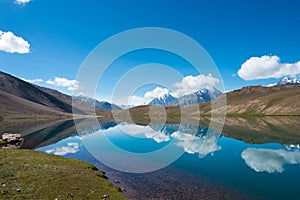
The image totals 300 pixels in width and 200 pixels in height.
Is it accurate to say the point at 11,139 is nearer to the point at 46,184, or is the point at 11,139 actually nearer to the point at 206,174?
the point at 46,184

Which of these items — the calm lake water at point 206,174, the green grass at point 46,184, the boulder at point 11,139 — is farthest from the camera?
the boulder at point 11,139

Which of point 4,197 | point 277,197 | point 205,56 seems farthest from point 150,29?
point 4,197

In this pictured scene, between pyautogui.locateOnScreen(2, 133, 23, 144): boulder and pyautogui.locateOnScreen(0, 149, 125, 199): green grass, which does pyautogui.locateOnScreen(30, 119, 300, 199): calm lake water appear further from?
pyautogui.locateOnScreen(2, 133, 23, 144): boulder

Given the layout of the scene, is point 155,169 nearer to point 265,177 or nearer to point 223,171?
point 223,171

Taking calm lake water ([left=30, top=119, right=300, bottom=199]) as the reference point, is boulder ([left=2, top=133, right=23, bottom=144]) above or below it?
below

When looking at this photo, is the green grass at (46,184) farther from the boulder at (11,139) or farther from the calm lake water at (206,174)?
the boulder at (11,139)

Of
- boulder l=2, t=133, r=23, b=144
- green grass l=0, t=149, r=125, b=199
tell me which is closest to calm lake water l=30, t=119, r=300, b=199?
green grass l=0, t=149, r=125, b=199

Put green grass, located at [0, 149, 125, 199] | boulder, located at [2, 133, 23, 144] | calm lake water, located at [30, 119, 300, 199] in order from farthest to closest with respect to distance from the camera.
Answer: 1. boulder, located at [2, 133, 23, 144]
2. calm lake water, located at [30, 119, 300, 199]
3. green grass, located at [0, 149, 125, 199]

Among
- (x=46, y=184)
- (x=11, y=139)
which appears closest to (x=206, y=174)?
(x=46, y=184)

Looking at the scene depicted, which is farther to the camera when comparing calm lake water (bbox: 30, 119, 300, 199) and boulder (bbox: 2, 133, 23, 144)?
boulder (bbox: 2, 133, 23, 144)

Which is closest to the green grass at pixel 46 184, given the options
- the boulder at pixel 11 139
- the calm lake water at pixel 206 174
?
the calm lake water at pixel 206 174

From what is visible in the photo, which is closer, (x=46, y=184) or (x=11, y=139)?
(x=46, y=184)

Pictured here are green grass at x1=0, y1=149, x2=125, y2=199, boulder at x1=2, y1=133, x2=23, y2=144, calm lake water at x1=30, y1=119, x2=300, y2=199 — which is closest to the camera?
green grass at x1=0, y1=149, x2=125, y2=199

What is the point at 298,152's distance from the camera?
176ft
